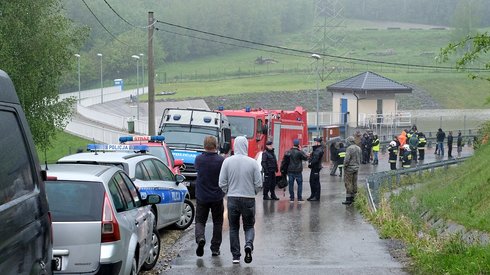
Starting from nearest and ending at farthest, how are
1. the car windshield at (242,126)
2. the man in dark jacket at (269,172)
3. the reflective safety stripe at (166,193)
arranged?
1. the reflective safety stripe at (166,193)
2. the man in dark jacket at (269,172)
3. the car windshield at (242,126)

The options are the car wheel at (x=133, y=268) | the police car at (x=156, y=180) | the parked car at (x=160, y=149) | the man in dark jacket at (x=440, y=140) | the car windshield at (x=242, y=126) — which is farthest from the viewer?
the man in dark jacket at (x=440, y=140)

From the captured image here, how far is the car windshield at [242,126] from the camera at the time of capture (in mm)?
29734

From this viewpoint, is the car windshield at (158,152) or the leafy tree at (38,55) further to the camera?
the leafy tree at (38,55)

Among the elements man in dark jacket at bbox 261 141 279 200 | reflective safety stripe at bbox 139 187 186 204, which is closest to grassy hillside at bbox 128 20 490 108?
man in dark jacket at bbox 261 141 279 200

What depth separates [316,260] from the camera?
12086 mm

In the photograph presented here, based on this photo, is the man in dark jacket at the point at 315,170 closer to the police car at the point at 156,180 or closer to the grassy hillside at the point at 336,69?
the police car at the point at 156,180

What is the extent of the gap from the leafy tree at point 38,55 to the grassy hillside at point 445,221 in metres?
20.3

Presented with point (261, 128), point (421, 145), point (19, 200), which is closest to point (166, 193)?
point (19, 200)

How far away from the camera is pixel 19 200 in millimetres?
5574

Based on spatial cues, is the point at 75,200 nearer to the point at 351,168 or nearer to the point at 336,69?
the point at 351,168

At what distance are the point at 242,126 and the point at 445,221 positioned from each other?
570 inches

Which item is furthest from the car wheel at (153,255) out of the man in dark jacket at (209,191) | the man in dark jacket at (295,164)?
the man in dark jacket at (295,164)

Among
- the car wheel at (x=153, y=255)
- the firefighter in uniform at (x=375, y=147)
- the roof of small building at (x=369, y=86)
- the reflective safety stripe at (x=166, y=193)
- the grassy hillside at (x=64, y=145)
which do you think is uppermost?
the roof of small building at (x=369, y=86)

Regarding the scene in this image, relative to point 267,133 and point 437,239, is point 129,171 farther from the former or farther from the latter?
point 267,133
